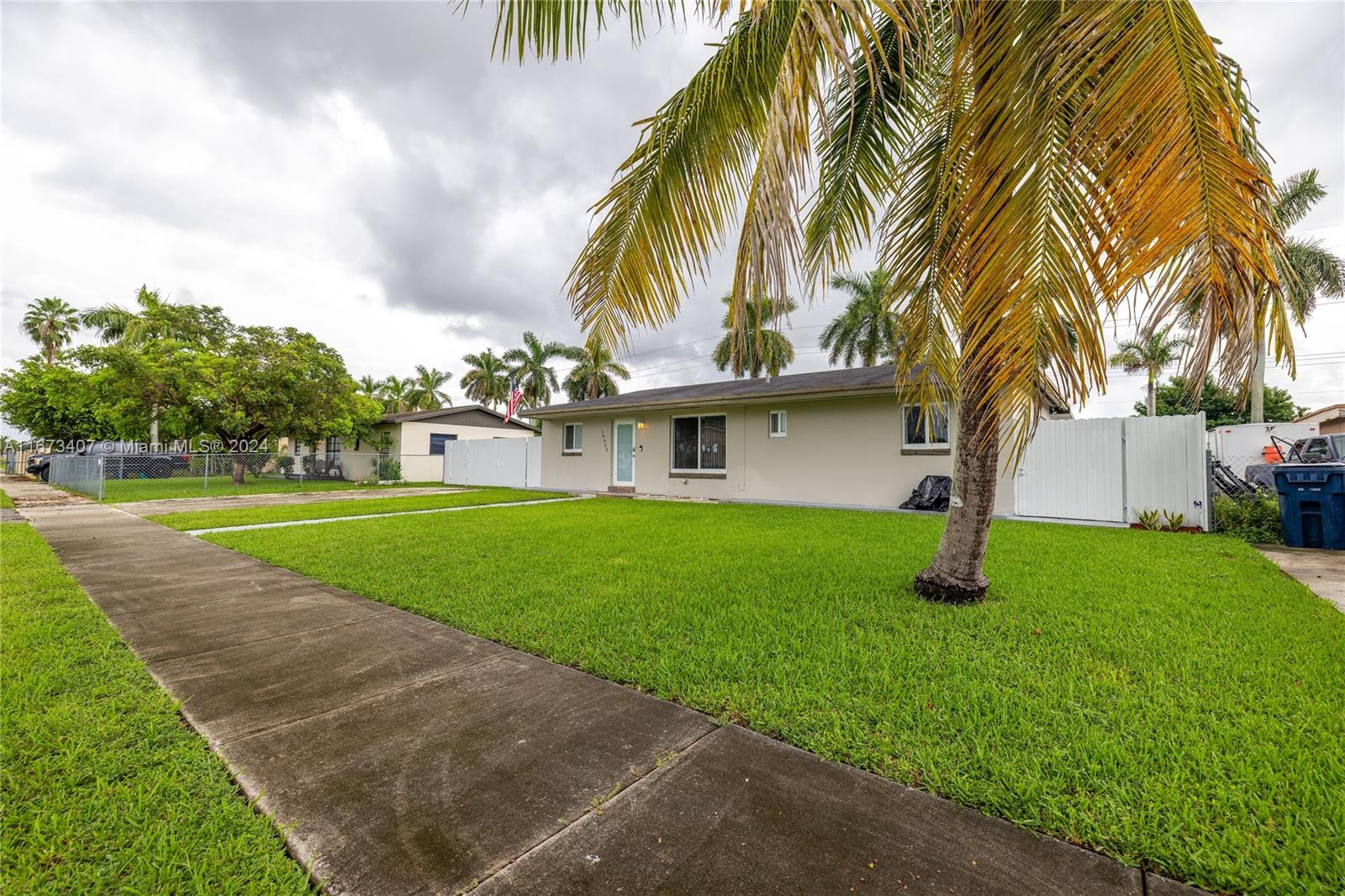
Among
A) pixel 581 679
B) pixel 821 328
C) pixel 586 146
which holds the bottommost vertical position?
pixel 581 679

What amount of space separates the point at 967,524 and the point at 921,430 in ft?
21.8

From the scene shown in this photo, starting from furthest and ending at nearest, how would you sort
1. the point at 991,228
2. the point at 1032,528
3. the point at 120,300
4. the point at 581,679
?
the point at 120,300 < the point at 1032,528 < the point at 581,679 < the point at 991,228

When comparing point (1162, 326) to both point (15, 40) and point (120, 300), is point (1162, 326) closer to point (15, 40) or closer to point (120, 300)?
point (15, 40)

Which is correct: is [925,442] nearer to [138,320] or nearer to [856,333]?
[856,333]

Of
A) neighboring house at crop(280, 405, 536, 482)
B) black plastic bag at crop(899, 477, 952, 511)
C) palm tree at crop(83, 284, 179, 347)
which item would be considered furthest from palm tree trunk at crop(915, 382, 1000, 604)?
palm tree at crop(83, 284, 179, 347)

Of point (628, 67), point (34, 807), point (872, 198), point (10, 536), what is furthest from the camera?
point (10, 536)

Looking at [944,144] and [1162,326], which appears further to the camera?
[944,144]

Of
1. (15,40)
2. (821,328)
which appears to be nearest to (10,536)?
(15,40)

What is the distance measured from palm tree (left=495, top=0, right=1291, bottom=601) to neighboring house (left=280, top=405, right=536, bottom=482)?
20.8m

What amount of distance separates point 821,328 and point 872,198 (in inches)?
1033

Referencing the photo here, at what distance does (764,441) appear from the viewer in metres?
12.3

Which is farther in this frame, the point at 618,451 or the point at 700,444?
the point at 618,451

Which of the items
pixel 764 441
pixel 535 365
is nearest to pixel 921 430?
pixel 764 441

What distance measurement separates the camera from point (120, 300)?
1129 inches
